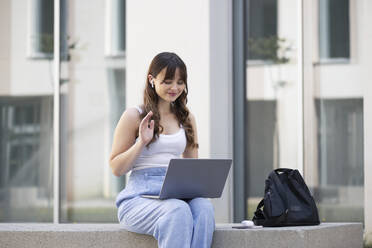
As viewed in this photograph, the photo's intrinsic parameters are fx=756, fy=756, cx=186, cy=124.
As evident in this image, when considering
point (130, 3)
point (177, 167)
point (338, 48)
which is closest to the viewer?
point (177, 167)

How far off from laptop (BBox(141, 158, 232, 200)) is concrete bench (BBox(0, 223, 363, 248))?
0.31 m

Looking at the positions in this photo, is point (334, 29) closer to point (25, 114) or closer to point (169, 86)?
point (169, 86)

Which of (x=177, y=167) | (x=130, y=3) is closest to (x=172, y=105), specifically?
(x=177, y=167)

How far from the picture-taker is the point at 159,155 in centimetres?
473

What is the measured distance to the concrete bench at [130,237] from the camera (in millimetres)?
4777

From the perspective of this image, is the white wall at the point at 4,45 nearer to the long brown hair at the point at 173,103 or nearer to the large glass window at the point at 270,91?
the large glass window at the point at 270,91

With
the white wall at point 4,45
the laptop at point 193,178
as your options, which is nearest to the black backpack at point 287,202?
the laptop at point 193,178

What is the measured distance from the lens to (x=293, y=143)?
25.2ft

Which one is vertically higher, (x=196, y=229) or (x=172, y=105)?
(x=172, y=105)

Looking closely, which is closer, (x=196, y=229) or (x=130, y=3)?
(x=196, y=229)

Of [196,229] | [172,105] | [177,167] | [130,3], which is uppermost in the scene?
[130,3]

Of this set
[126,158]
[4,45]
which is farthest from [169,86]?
[4,45]

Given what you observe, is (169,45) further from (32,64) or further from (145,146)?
(145,146)

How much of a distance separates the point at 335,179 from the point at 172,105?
294 centimetres
